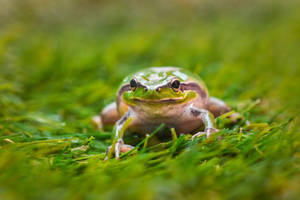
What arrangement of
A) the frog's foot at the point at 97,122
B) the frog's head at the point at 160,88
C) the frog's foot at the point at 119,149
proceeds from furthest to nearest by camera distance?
the frog's foot at the point at 97,122 < the frog's head at the point at 160,88 < the frog's foot at the point at 119,149

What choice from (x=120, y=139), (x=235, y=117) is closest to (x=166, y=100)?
(x=120, y=139)

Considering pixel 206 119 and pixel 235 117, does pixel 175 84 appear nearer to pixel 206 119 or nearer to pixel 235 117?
pixel 206 119

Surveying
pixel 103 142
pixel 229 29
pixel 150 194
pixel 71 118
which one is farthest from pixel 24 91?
pixel 229 29

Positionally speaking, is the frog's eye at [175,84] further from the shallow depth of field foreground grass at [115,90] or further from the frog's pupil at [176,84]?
the shallow depth of field foreground grass at [115,90]

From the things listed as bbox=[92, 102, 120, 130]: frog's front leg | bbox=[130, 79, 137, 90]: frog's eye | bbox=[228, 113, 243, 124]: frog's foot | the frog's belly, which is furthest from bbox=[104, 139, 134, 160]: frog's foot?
bbox=[228, 113, 243, 124]: frog's foot

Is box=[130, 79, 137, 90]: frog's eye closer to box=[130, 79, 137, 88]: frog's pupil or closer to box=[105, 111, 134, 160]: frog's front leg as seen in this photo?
box=[130, 79, 137, 88]: frog's pupil

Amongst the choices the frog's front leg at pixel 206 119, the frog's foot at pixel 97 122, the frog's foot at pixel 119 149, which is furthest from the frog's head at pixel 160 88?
the frog's foot at pixel 97 122
